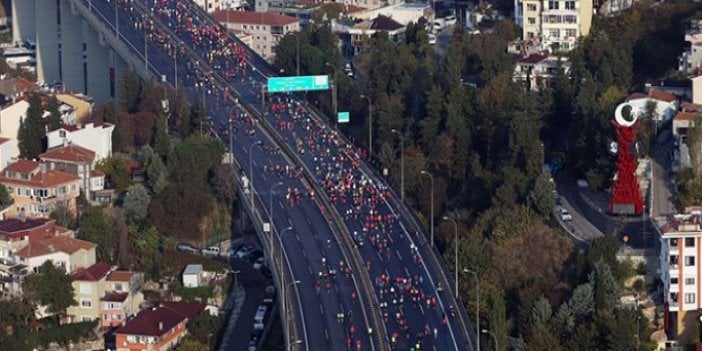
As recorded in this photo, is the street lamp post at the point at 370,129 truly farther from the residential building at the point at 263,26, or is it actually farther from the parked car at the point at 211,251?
the residential building at the point at 263,26

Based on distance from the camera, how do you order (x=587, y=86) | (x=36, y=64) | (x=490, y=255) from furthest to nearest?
(x=36, y=64) → (x=587, y=86) → (x=490, y=255)

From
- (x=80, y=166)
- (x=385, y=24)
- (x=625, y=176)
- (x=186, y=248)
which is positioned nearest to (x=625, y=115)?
(x=625, y=176)

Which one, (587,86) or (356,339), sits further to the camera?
(587,86)

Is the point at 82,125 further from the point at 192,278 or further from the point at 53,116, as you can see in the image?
the point at 192,278

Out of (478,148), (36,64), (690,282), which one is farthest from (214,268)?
(36,64)

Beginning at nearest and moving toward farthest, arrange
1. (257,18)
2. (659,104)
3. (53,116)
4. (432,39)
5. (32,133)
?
(659,104) → (32,133) → (53,116) → (432,39) → (257,18)

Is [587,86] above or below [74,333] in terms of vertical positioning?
above

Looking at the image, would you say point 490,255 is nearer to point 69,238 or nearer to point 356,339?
point 356,339
